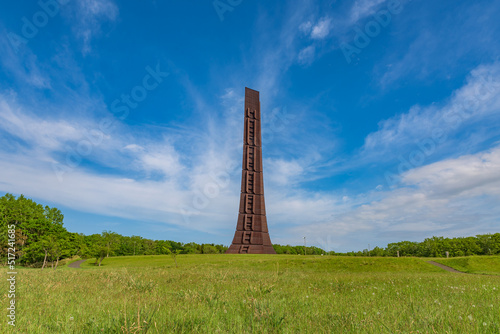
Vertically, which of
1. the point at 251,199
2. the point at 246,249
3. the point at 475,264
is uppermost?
the point at 251,199

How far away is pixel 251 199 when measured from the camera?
61281mm

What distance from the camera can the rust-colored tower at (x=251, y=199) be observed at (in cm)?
5831

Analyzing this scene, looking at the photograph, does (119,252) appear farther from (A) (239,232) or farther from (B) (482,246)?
(B) (482,246)

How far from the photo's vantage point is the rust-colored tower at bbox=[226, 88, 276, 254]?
58312mm

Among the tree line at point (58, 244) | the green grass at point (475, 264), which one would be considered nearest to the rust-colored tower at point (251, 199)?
the tree line at point (58, 244)

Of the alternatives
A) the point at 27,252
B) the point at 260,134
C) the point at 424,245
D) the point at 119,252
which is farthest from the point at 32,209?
the point at 424,245

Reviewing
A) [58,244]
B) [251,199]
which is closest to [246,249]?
[251,199]

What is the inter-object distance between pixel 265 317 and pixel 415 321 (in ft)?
7.46

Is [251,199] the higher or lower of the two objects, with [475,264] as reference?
higher

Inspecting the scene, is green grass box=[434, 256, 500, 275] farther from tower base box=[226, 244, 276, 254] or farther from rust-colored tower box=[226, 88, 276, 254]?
rust-colored tower box=[226, 88, 276, 254]

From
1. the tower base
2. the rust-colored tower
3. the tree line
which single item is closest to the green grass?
the tree line

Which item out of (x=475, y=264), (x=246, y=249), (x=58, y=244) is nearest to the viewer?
(x=475, y=264)

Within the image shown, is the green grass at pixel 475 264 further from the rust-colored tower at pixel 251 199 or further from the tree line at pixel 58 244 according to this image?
the rust-colored tower at pixel 251 199

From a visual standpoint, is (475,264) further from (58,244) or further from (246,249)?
(58,244)
